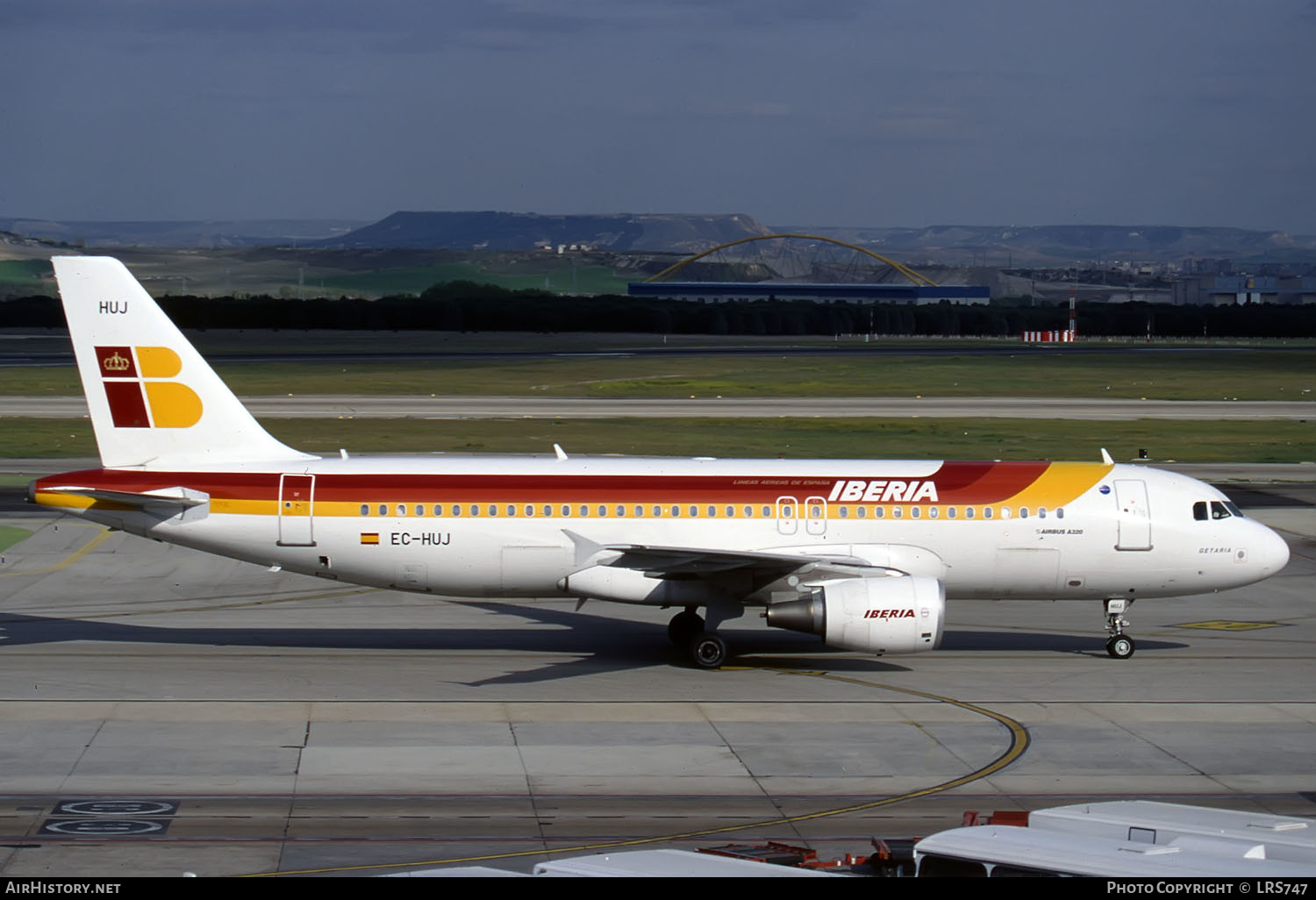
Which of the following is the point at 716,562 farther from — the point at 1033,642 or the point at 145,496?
the point at 145,496

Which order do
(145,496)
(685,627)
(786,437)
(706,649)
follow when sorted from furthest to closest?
(786,437), (685,627), (706,649), (145,496)

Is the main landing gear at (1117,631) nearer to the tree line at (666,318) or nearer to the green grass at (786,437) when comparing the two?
the green grass at (786,437)

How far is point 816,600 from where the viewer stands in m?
27.1

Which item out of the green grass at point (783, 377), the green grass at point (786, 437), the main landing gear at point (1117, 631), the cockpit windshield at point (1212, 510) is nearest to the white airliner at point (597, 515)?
the cockpit windshield at point (1212, 510)

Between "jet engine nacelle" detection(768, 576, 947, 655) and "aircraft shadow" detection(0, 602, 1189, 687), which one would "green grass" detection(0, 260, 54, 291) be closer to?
"aircraft shadow" detection(0, 602, 1189, 687)

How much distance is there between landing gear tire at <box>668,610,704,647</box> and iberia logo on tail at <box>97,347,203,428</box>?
33.4ft

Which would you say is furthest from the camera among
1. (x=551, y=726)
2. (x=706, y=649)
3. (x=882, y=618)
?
(x=706, y=649)

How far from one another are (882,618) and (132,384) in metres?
14.8

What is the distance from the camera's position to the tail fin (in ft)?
95.2

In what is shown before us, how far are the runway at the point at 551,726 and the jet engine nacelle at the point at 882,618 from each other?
102cm

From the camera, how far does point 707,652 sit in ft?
94.3

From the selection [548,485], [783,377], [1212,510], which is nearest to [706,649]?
[548,485]

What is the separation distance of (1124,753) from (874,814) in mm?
5419
